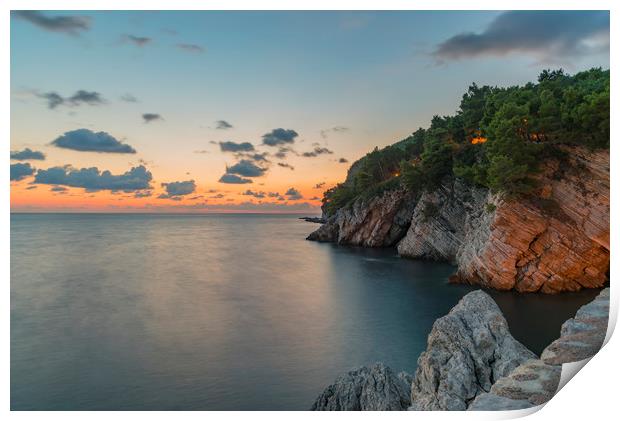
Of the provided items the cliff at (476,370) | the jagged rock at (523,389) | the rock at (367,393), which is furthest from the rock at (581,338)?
the rock at (367,393)

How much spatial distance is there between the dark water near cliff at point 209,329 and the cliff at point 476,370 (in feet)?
5.77

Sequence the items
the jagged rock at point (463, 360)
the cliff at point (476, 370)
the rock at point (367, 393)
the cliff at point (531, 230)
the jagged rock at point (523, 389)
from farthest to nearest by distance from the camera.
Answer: the cliff at point (531, 230), the rock at point (367, 393), the jagged rock at point (463, 360), the cliff at point (476, 370), the jagged rock at point (523, 389)

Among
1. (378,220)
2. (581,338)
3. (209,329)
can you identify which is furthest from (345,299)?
(378,220)

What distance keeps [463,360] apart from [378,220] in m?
28.9

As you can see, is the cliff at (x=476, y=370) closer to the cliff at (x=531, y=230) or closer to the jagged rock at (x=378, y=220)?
the cliff at (x=531, y=230)

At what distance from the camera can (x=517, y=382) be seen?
220 inches

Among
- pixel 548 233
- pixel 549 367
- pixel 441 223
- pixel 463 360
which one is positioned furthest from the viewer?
pixel 441 223

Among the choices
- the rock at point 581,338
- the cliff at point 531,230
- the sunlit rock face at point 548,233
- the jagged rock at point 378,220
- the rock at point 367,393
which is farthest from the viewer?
the jagged rock at point 378,220

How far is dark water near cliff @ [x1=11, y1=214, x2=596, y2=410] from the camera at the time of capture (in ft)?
27.9

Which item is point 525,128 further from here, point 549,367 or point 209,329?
point 209,329

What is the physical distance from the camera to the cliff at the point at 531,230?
8.69 meters

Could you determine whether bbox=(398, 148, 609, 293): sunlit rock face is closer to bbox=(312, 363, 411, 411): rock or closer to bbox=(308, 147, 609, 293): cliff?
bbox=(308, 147, 609, 293): cliff

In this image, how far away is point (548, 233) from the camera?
14.6 m

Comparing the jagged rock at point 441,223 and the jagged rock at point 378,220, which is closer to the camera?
the jagged rock at point 441,223
